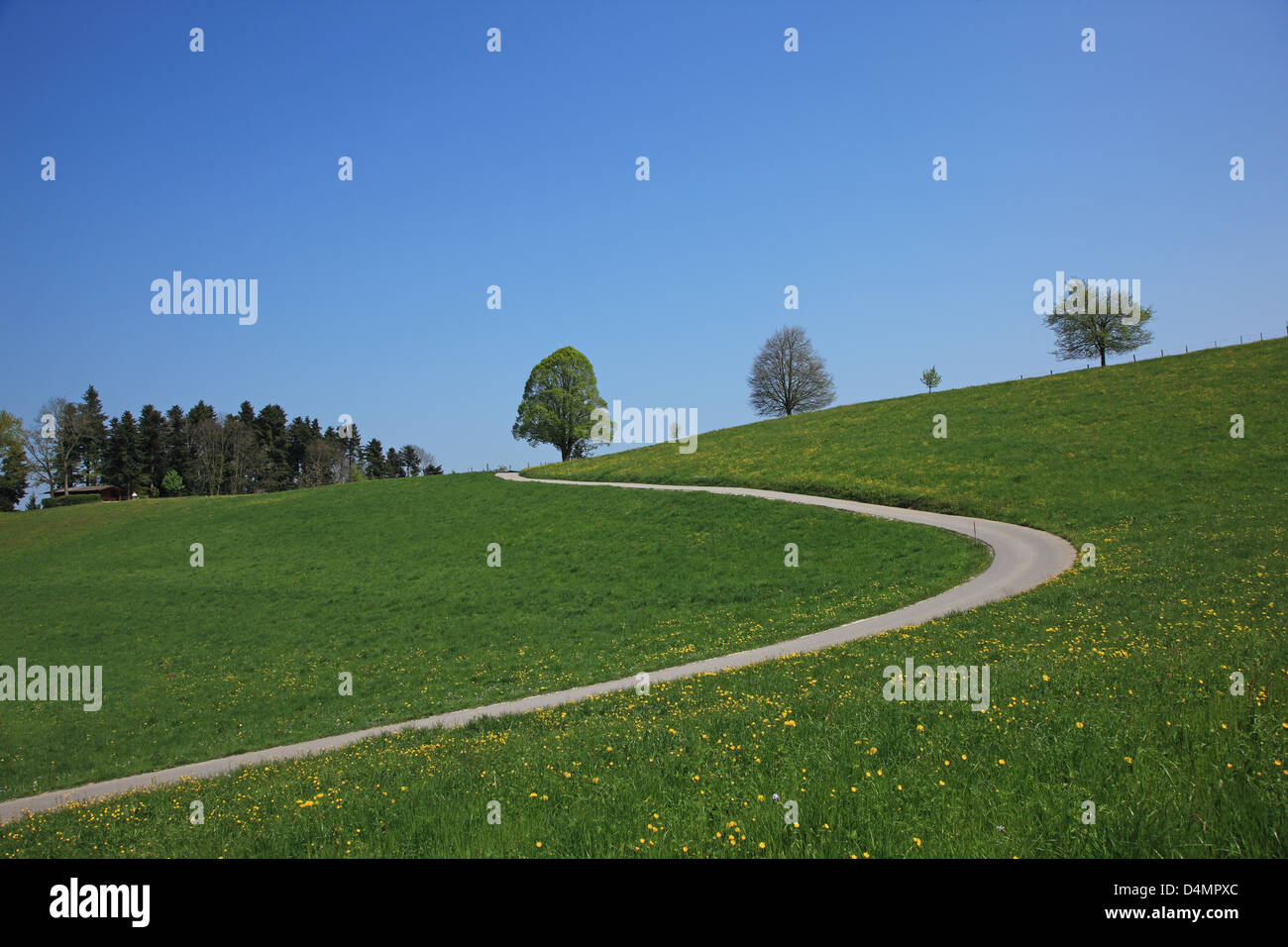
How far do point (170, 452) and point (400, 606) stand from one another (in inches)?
4679

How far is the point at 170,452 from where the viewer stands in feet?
412

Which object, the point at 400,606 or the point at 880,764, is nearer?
the point at 880,764

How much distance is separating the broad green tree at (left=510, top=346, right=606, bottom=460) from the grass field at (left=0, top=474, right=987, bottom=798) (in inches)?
1405

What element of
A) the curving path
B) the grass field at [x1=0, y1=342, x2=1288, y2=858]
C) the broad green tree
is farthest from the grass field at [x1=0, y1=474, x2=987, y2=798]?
the broad green tree

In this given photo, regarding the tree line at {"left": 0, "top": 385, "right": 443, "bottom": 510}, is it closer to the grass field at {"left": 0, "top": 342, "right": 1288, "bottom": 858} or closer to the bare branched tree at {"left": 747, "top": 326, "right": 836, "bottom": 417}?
the bare branched tree at {"left": 747, "top": 326, "right": 836, "bottom": 417}

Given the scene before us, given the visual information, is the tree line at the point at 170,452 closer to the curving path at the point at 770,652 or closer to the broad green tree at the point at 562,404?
the broad green tree at the point at 562,404

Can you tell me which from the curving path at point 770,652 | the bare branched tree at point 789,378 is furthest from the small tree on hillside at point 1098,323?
the curving path at point 770,652

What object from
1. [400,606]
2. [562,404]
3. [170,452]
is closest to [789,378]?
[562,404]

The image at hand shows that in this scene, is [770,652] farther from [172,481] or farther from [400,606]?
[172,481]

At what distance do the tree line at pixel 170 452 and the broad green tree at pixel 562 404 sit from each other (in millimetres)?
58345

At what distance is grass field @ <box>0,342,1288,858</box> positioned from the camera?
20.3 feet

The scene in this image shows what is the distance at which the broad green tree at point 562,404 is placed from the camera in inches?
3565
